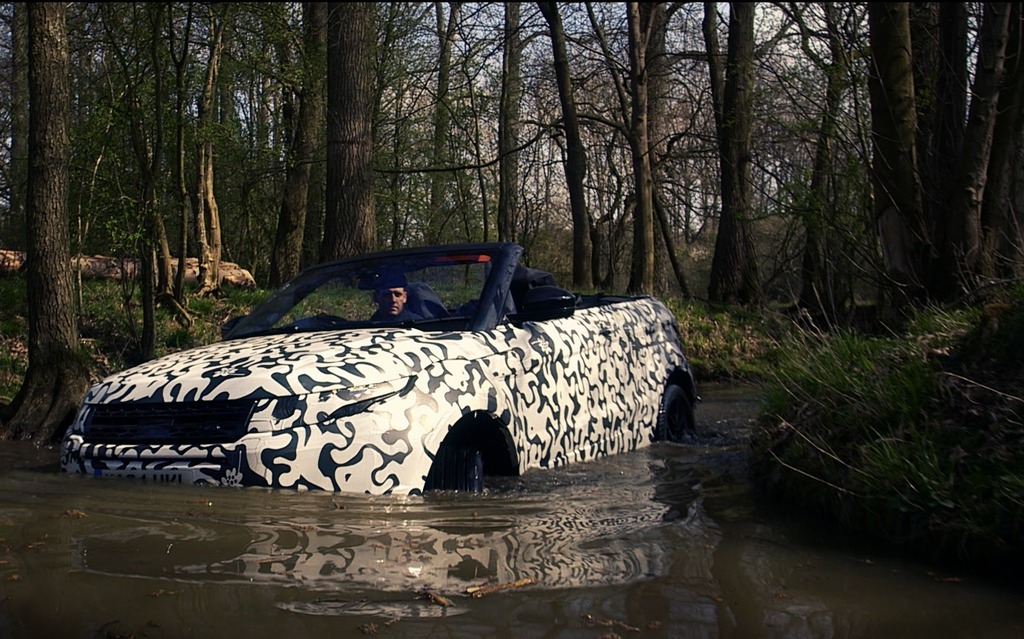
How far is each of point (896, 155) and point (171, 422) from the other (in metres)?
6.76

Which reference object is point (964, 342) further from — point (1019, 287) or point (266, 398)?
point (266, 398)

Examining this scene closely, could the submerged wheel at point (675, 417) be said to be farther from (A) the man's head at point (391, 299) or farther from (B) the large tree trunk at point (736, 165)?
(B) the large tree trunk at point (736, 165)

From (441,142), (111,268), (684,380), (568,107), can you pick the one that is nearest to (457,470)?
(684,380)

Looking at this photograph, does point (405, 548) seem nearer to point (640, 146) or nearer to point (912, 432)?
point (912, 432)

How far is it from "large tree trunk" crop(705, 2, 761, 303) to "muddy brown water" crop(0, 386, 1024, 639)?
16626 mm

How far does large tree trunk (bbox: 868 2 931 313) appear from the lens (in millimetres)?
9125

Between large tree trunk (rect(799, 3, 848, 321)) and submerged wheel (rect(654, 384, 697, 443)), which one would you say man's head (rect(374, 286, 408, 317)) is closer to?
submerged wheel (rect(654, 384, 697, 443))

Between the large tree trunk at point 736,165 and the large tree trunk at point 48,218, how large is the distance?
1406 centimetres

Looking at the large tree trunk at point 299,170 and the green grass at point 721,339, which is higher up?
the large tree trunk at point 299,170

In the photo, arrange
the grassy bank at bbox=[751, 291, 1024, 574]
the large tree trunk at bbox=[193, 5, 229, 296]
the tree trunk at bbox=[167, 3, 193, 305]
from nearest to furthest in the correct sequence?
1. the grassy bank at bbox=[751, 291, 1024, 574]
2. the tree trunk at bbox=[167, 3, 193, 305]
3. the large tree trunk at bbox=[193, 5, 229, 296]

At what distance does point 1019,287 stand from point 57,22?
784cm

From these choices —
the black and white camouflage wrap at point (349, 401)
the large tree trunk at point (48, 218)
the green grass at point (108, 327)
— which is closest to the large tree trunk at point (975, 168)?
the black and white camouflage wrap at point (349, 401)

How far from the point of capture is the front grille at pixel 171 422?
471cm

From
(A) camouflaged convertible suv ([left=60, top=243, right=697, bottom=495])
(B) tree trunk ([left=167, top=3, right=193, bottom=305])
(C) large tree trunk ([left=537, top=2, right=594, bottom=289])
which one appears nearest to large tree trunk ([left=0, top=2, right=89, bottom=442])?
(B) tree trunk ([left=167, top=3, right=193, bottom=305])
